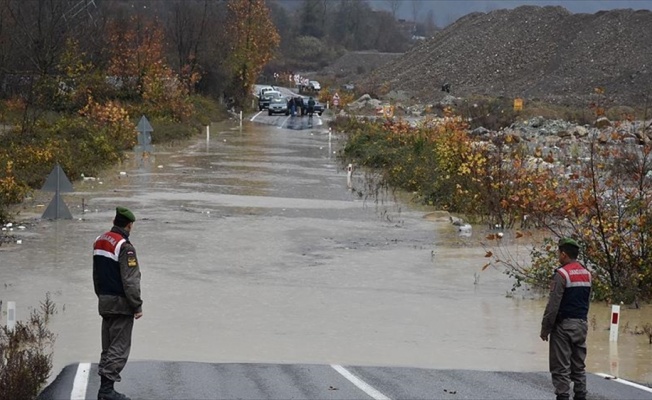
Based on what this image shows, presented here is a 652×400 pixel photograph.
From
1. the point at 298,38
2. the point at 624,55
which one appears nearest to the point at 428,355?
the point at 624,55

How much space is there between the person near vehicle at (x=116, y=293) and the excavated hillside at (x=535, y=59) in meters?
74.9

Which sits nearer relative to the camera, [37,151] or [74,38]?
[37,151]

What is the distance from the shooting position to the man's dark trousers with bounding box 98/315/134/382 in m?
10.4

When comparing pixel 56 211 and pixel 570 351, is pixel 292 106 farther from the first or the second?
pixel 570 351

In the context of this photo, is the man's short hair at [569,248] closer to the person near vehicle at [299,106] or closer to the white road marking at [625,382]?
the white road marking at [625,382]

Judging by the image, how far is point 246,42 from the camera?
8250cm

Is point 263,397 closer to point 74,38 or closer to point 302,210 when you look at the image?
point 302,210

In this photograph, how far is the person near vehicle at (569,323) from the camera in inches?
433

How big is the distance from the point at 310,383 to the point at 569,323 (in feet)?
8.64

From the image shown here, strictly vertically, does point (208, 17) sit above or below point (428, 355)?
above

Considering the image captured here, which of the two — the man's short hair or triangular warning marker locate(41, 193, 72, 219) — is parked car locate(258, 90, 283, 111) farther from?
the man's short hair

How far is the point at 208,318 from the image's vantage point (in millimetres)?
16078

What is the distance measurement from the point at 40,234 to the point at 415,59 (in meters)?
105

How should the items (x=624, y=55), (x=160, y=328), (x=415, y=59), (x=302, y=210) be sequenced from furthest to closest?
(x=415, y=59) → (x=624, y=55) → (x=302, y=210) → (x=160, y=328)
